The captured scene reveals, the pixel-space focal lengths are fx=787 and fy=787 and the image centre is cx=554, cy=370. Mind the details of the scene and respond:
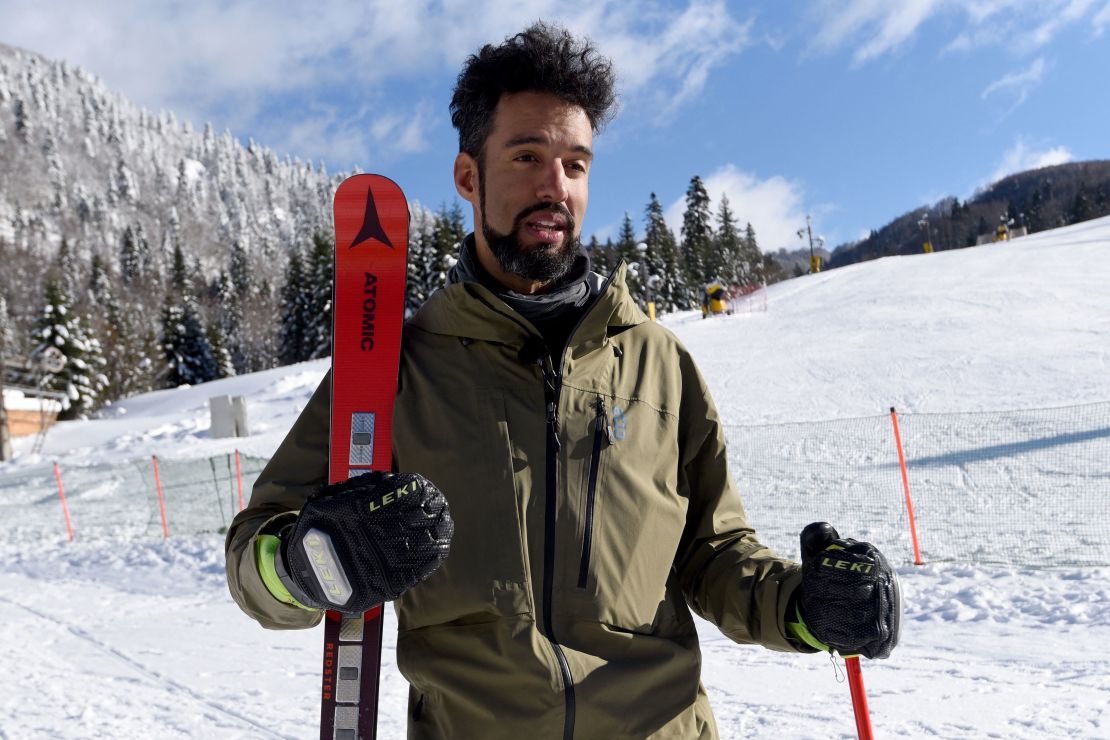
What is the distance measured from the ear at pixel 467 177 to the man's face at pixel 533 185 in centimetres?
7

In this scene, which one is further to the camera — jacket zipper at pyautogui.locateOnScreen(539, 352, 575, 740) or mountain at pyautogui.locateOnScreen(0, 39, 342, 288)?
mountain at pyautogui.locateOnScreen(0, 39, 342, 288)

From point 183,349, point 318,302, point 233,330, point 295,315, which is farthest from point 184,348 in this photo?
point 233,330

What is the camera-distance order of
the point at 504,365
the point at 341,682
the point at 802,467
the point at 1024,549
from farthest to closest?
the point at 802,467, the point at 1024,549, the point at 341,682, the point at 504,365

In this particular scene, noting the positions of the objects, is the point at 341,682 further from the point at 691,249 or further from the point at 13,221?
the point at 13,221

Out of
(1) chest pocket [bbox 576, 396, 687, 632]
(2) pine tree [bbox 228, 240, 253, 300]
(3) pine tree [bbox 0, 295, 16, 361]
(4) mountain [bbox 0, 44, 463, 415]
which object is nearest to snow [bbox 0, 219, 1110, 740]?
(1) chest pocket [bbox 576, 396, 687, 632]

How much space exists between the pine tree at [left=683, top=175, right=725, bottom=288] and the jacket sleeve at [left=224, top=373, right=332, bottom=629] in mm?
60627

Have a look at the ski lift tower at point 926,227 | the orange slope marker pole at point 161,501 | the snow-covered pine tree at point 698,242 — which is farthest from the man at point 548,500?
the snow-covered pine tree at point 698,242

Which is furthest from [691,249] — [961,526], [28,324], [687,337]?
[961,526]

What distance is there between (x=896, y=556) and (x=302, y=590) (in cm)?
699

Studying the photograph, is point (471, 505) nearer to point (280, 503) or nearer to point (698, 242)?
point (280, 503)

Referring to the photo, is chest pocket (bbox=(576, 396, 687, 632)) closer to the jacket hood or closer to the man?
the man

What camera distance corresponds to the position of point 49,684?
5207mm

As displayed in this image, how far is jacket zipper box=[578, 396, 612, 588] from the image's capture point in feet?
4.74

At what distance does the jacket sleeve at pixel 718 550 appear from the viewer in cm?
162
